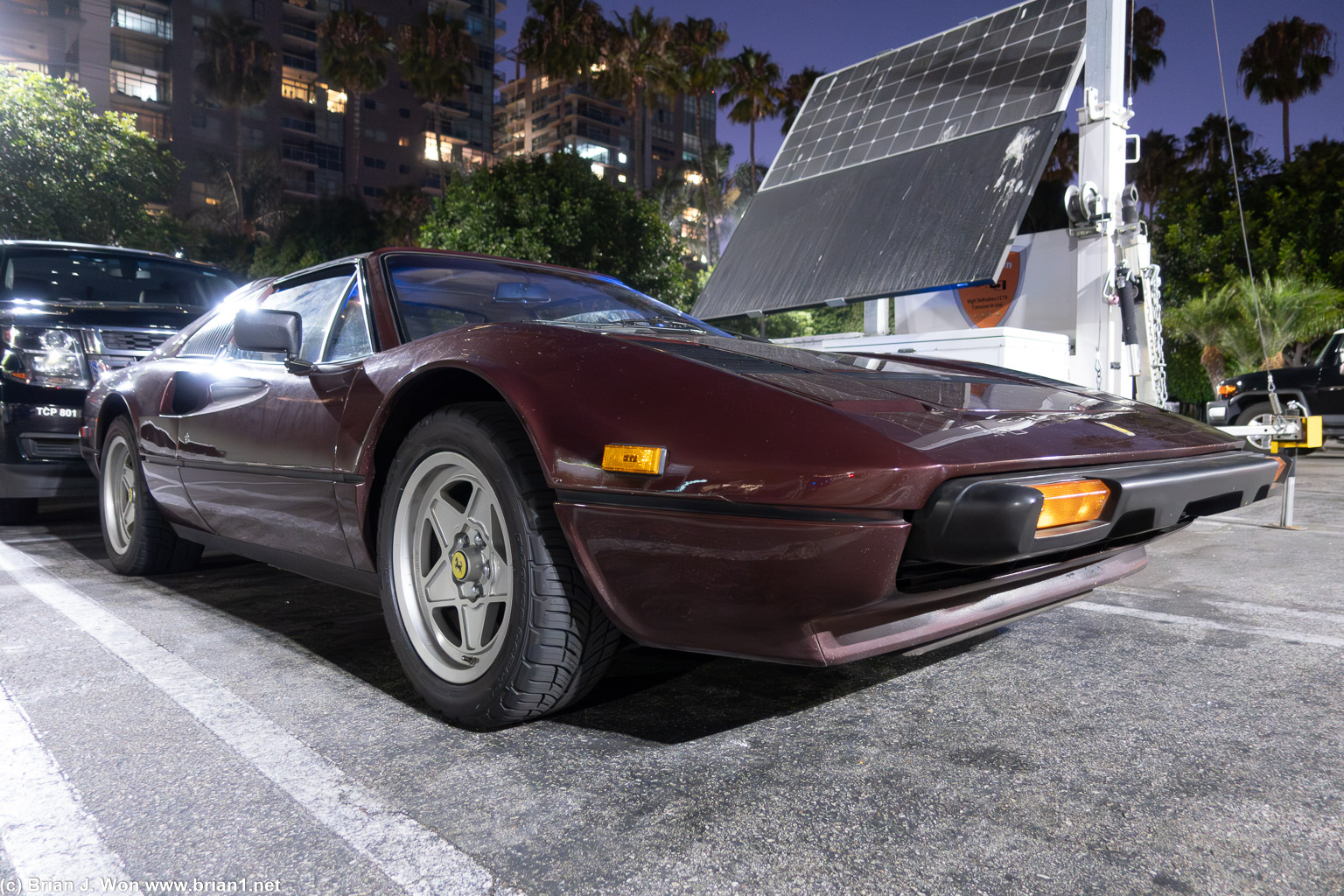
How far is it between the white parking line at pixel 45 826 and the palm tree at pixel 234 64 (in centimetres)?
4793

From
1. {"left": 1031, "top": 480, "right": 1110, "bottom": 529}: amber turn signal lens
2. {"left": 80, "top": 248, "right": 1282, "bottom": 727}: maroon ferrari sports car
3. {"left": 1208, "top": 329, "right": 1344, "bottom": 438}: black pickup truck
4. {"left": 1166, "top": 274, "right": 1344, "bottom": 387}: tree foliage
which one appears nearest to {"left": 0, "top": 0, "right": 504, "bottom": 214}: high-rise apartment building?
{"left": 1166, "top": 274, "right": 1344, "bottom": 387}: tree foliage

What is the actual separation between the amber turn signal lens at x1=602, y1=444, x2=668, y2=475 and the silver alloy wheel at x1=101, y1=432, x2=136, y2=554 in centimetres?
296

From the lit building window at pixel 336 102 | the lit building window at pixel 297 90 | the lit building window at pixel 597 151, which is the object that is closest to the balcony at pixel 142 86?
the lit building window at pixel 297 90

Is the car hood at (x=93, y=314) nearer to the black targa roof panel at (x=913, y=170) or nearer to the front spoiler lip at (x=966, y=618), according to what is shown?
the front spoiler lip at (x=966, y=618)

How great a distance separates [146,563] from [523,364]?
261 centimetres

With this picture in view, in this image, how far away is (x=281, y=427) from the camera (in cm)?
251

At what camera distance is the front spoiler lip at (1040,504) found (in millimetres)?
1437

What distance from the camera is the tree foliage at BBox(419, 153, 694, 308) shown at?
17.9 meters

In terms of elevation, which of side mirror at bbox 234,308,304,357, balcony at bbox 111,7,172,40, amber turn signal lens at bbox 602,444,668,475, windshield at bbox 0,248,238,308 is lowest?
amber turn signal lens at bbox 602,444,668,475

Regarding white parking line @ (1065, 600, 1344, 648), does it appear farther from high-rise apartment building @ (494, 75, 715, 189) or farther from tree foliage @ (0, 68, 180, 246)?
high-rise apartment building @ (494, 75, 715, 189)

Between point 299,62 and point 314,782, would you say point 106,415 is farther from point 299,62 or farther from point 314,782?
point 299,62

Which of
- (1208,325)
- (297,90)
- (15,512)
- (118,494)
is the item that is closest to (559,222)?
(15,512)

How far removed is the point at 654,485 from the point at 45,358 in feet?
15.3

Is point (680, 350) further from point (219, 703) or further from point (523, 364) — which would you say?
point (219, 703)
